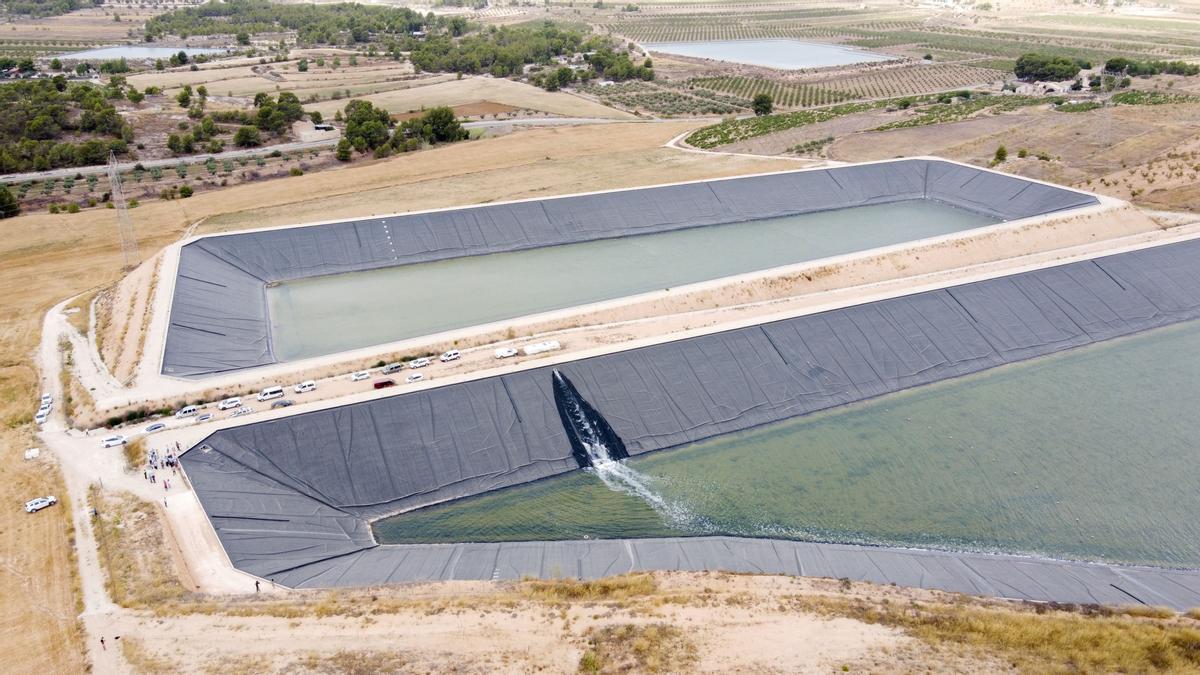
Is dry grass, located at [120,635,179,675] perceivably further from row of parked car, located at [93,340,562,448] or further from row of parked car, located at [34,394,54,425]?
row of parked car, located at [34,394,54,425]

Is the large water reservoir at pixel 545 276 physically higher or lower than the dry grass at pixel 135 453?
higher

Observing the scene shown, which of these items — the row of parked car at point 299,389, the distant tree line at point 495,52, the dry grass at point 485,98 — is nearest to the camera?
the row of parked car at point 299,389

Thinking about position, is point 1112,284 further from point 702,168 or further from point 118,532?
point 118,532

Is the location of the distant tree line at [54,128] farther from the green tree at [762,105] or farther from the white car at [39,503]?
the green tree at [762,105]

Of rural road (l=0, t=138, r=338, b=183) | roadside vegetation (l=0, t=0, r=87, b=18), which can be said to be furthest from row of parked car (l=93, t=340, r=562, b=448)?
roadside vegetation (l=0, t=0, r=87, b=18)

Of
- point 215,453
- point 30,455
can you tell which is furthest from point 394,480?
point 30,455

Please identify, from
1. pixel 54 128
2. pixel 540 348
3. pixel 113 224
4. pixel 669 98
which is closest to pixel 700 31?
pixel 669 98

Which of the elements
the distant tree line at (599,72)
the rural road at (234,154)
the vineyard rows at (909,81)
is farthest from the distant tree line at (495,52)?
the vineyard rows at (909,81)
